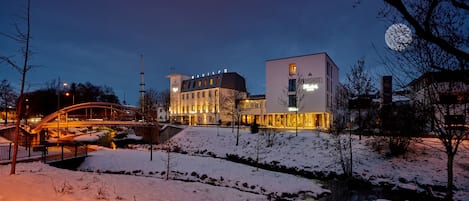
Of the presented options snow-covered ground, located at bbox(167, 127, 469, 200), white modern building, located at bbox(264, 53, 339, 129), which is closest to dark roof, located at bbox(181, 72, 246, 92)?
white modern building, located at bbox(264, 53, 339, 129)

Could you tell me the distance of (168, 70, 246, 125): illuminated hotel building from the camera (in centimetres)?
6177

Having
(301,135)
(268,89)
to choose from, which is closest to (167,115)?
(268,89)

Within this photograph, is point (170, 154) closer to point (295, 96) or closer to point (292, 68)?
point (295, 96)

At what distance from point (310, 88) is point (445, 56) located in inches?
1476

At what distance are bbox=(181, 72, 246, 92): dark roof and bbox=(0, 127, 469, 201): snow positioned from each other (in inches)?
1344

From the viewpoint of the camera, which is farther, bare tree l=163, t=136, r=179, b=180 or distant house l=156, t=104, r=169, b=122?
distant house l=156, t=104, r=169, b=122

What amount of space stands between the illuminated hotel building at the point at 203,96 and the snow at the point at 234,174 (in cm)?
3175

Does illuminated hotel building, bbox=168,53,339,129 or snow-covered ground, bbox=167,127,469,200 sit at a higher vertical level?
illuminated hotel building, bbox=168,53,339,129

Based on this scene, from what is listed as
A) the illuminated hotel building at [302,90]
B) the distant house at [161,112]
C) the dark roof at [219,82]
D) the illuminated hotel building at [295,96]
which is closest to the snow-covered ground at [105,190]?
the illuminated hotel building at [295,96]

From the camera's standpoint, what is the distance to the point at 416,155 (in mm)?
19594

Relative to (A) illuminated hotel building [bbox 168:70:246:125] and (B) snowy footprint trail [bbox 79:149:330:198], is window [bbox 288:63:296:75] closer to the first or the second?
(A) illuminated hotel building [bbox 168:70:246:125]

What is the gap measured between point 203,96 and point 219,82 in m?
5.62

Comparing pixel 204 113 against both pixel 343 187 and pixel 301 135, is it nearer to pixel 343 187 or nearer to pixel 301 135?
pixel 301 135

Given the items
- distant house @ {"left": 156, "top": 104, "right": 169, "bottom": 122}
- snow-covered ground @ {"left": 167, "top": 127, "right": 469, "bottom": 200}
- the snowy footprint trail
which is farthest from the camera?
distant house @ {"left": 156, "top": 104, "right": 169, "bottom": 122}
